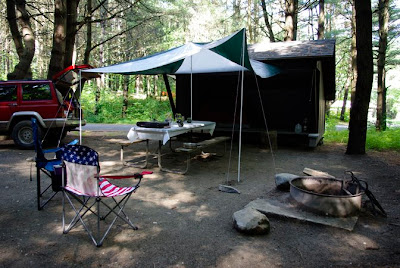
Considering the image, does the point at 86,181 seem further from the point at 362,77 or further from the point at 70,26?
the point at 70,26

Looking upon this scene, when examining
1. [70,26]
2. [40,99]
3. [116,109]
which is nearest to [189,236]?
[40,99]

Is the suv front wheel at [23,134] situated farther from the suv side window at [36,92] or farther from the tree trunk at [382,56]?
the tree trunk at [382,56]

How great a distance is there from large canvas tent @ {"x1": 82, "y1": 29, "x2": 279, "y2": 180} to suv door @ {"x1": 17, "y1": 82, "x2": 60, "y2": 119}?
1953mm

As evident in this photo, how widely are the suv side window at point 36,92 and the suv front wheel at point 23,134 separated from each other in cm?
64

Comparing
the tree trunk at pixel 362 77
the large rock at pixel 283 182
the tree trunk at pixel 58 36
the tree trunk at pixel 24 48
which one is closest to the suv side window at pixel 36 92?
the tree trunk at pixel 58 36

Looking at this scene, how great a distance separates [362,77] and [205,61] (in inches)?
160

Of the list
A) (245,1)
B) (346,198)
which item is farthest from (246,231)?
(245,1)

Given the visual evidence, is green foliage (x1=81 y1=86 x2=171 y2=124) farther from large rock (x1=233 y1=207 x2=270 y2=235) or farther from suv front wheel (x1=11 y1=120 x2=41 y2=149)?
large rock (x1=233 y1=207 x2=270 y2=235)

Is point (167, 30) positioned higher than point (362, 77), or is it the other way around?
point (167, 30)

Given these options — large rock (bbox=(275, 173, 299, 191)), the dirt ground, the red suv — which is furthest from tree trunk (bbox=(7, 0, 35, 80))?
large rock (bbox=(275, 173, 299, 191))

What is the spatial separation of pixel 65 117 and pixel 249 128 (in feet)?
18.1

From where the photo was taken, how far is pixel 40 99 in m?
7.59

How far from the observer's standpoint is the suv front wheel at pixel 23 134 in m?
7.42

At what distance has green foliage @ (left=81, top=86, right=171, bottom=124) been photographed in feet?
59.7
